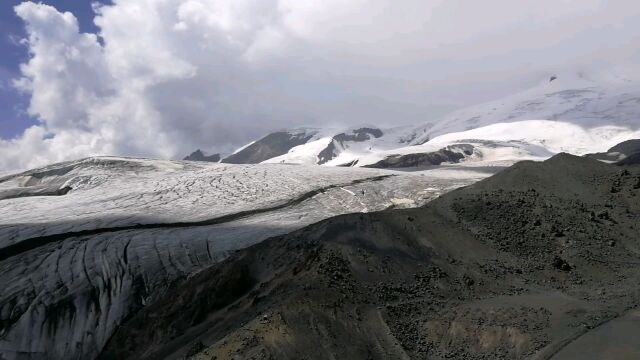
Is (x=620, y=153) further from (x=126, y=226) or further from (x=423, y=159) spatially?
(x=126, y=226)

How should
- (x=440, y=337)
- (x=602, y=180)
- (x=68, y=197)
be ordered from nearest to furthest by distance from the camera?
(x=440, y=337), (x=602, y=180), (x=68, y=197)

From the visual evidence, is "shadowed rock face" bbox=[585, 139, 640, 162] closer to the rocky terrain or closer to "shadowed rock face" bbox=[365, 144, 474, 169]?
the rocky terrain

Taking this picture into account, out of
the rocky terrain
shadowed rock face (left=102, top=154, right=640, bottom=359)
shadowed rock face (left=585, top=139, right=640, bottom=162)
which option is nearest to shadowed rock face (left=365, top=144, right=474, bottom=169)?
shadowed rock face (left=585, top=139, right=640, bottom=162)

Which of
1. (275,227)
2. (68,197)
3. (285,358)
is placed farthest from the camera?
(68,197)

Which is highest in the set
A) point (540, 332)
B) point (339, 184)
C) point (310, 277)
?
point (339, 184)

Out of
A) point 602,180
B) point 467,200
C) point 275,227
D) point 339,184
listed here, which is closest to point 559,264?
point 467,200

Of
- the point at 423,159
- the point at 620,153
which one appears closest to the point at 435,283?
the point at 620,153

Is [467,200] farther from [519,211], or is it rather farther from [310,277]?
[310,277]

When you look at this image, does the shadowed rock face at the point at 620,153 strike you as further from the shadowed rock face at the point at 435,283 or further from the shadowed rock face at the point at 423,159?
the shadowed rock face at the point at 435,283

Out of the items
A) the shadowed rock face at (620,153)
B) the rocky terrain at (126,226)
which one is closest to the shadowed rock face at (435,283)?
the rocky terrain at (126,226)
